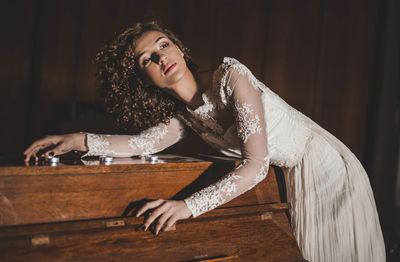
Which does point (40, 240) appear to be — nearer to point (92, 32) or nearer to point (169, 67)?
point (169, 67)

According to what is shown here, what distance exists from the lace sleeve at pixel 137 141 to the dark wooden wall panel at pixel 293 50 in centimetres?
268

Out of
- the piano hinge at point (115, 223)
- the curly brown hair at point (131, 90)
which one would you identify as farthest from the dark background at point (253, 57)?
the piano hinge at point (115, 223)

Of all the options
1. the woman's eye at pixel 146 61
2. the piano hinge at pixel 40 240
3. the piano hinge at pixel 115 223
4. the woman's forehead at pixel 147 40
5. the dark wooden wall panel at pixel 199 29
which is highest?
the dark wooden wall panel at pixel 199 29

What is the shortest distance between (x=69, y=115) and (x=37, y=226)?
2.66 metres

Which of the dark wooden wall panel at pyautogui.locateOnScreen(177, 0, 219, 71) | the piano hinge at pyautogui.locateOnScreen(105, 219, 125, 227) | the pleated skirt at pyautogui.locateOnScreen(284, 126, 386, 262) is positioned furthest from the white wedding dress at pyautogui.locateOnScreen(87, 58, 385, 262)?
the dark wooden wall panel at pyautogui.locateOnScreen(177, 0, 219, 71)

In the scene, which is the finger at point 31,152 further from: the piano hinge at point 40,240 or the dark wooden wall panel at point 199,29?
the dark wooden wall panel at point 199,29

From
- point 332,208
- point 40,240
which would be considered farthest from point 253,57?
point 40,240

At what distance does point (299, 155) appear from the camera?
5.33 ft

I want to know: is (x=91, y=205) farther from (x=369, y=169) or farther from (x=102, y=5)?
(x=369, y=169)

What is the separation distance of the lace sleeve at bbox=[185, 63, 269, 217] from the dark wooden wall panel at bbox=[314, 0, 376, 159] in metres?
3.45

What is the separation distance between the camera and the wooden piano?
3.35 ft

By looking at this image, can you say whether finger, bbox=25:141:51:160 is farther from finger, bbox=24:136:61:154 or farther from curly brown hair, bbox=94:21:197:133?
curly brown hair, bbox=94:21:197:133

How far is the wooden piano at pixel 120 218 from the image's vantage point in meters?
1.02

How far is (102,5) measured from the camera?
3.50 meters
